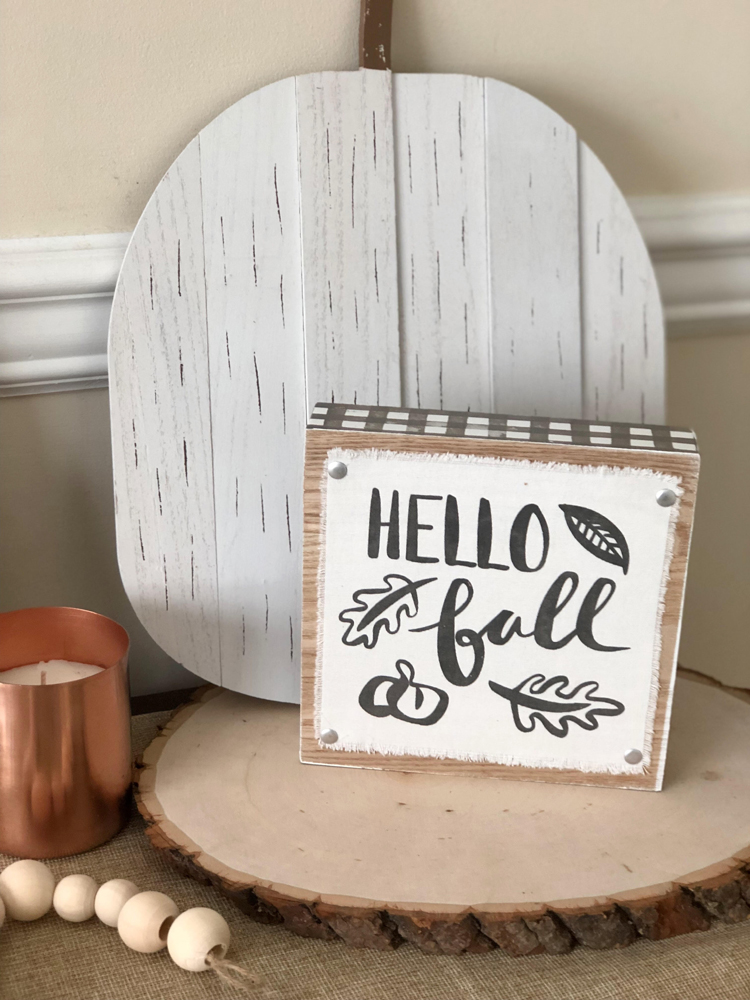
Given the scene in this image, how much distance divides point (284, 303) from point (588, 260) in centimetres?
24

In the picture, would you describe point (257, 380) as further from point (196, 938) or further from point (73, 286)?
point (196, 938)

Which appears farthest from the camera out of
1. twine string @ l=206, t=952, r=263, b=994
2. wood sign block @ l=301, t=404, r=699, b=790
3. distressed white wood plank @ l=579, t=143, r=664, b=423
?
distressed white wood plank @ l=579, t=143, r=664, b=423

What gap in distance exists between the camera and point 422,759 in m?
0.69

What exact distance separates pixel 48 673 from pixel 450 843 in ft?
0.98

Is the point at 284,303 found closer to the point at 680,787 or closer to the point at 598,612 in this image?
the point at 598,612

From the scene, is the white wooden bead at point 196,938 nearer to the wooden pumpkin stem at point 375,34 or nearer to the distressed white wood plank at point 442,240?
the distressed white wood plank at point 442,240

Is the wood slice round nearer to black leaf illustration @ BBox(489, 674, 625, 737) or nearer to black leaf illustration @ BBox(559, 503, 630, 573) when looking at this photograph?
black leaf illustration @ BBox(489, 674, 625, 737)

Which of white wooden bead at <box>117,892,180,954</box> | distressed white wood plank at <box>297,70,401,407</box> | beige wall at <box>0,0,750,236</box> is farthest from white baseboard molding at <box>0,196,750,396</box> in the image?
white wooden bead at <box>117,892,180,954</box>

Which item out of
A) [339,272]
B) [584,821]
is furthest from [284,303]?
[584,821]

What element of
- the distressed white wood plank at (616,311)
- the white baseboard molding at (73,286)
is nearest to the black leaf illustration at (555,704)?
the distressed white wood plank at (616,311)

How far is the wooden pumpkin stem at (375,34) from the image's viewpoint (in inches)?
28.2

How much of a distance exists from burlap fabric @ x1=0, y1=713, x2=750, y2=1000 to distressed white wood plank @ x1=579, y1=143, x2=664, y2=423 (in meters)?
0.40

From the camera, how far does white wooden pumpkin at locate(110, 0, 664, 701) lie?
717 millimetres

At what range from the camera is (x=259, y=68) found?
0.73m
